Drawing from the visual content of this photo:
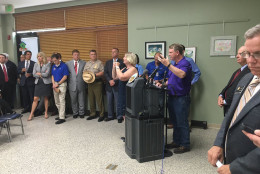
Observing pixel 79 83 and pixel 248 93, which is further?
pixel 79 83

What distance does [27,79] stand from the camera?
528cm

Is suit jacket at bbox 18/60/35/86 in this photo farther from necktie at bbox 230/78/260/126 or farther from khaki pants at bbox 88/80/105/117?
necktie at bbox 230/78/260/126

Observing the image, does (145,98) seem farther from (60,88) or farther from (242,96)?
(60,88)

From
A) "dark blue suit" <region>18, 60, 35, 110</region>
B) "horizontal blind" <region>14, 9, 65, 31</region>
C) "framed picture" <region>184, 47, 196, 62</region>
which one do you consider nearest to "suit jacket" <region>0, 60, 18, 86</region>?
"dark blue suit" <region>18, 60, 35, 110</region>

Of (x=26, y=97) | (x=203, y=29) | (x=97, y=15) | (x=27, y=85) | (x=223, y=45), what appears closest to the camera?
(x=223, y=45)

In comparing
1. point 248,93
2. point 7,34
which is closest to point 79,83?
point 7,34

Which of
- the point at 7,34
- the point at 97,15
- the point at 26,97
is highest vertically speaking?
the point at 97,15

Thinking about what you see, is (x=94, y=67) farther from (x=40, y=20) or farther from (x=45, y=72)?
(x=40, y=20)

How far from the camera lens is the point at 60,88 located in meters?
4.62

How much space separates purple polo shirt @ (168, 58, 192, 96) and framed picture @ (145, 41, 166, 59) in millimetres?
1633

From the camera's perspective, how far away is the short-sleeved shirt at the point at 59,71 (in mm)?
4559

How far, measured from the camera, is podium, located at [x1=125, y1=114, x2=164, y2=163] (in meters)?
2.65

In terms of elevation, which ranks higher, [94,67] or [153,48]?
[153,48]

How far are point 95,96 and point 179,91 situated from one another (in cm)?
259
